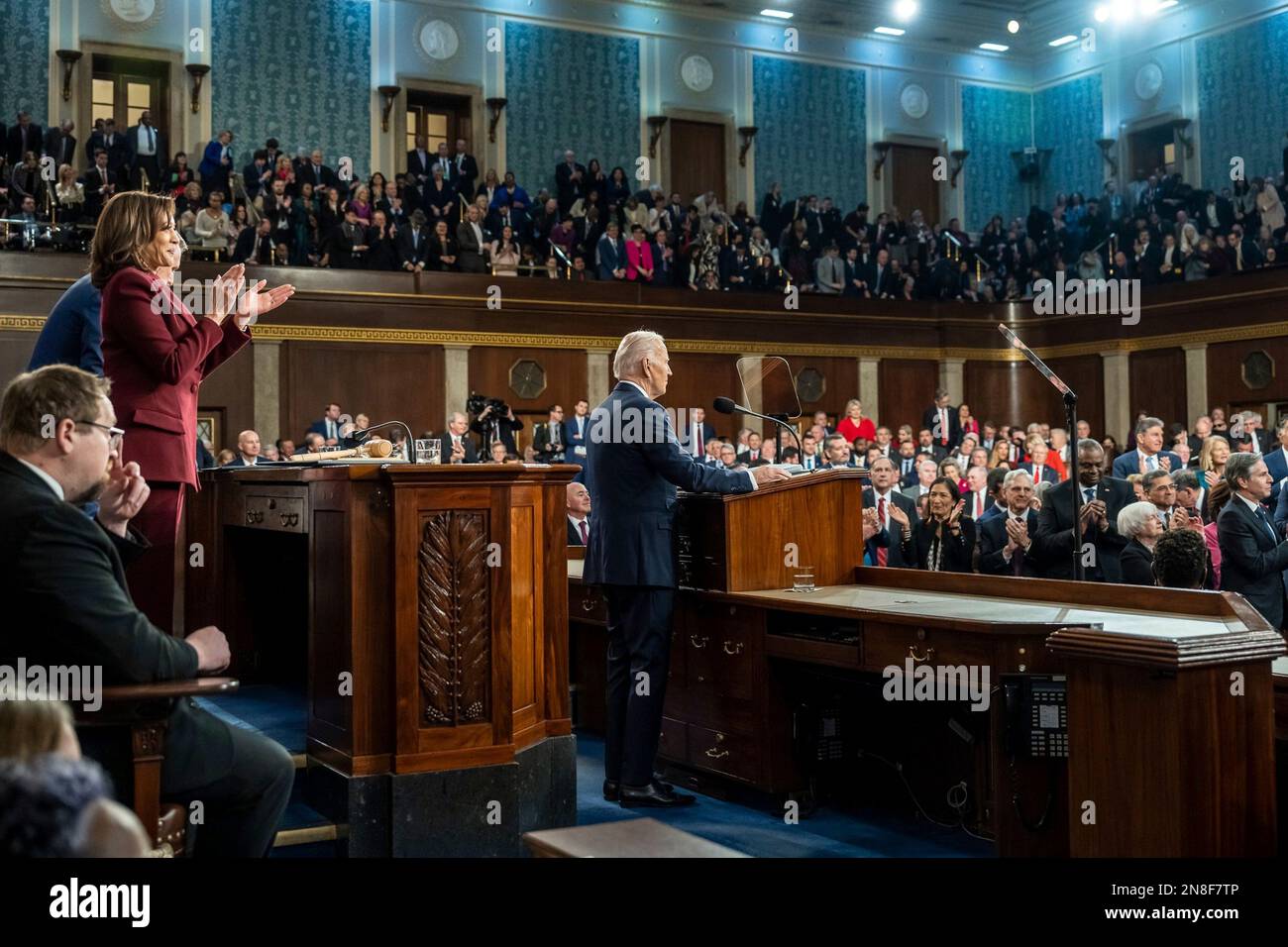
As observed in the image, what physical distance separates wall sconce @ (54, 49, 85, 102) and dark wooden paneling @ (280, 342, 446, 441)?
4436mm

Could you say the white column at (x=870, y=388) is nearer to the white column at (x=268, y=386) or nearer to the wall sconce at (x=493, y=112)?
the wall sconce at (x=493, y=112)

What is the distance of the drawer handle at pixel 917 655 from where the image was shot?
3.74 meters

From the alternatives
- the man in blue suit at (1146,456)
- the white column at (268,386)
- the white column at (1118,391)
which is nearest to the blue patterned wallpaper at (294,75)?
the white column at (268,386)

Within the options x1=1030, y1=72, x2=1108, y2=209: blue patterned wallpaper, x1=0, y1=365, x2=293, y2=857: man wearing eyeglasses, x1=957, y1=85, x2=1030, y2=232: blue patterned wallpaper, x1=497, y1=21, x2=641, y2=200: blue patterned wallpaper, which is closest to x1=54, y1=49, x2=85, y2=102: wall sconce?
x1=497, y1=21, x2=641, y2=200: blue patterned wallpaper

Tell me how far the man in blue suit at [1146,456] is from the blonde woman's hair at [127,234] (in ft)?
20.2

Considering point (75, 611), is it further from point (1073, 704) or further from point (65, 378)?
point (1073, 704)

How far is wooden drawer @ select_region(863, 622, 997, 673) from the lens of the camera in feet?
11.7

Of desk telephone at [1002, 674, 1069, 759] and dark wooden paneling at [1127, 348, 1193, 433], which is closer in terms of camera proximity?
desk telephone at [1002, 674, 1069, 759]

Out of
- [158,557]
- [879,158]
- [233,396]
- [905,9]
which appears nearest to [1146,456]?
[158,557]

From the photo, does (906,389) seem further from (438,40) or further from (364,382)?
(438,40)

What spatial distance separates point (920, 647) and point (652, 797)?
1151 mm

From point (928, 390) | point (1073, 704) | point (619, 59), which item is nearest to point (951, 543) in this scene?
point (1073, 704)

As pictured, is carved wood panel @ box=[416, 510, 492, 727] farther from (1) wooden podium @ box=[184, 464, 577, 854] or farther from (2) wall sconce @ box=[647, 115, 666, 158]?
(2) wall sconce @ box=[647, 115, 666, 158]
